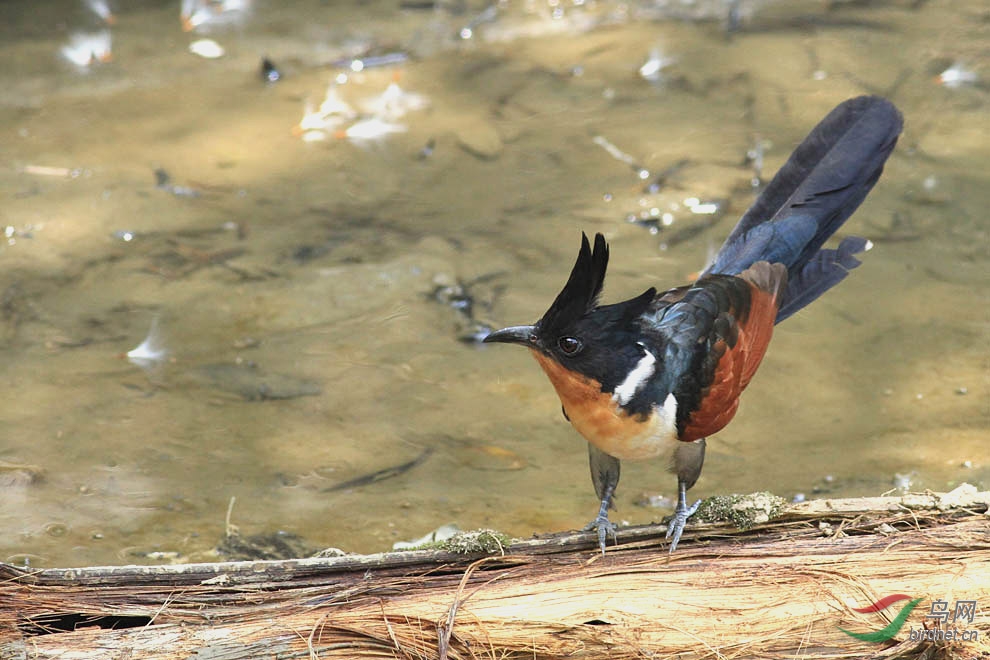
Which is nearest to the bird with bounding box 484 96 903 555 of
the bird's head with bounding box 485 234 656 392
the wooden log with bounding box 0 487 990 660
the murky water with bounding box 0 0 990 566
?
the bird's head with bounding box 485 234 656 392

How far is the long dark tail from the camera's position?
355 centimetres

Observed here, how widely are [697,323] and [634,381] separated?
37cm

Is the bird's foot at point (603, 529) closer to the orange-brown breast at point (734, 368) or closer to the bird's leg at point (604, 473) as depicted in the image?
the bird's leg at point (604, 473)

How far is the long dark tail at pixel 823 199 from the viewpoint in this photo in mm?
3553

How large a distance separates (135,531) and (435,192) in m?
2.86

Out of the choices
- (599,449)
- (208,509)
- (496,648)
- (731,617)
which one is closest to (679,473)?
(599,449)

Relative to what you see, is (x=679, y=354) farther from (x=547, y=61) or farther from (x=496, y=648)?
(x=547, y=61)

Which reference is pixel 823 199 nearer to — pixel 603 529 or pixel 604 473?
pixel 604 473

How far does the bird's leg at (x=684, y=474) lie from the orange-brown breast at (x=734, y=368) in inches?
3.8

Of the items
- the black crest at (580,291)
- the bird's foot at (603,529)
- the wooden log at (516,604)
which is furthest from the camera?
the bird's foot at (603,529)

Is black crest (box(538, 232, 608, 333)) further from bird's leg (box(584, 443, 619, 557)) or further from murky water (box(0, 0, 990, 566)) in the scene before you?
murky water (box(0, 0, 990, 566))

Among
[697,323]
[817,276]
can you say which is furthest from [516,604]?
[817,276]

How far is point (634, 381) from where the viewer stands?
2.92 m

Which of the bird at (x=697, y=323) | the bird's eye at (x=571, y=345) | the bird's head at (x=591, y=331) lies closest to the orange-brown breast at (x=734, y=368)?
the bird at (x=697, y=323)
